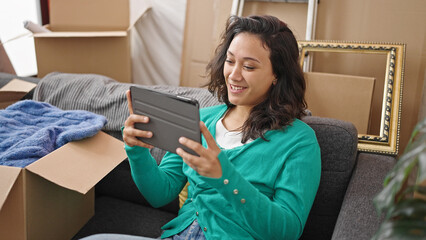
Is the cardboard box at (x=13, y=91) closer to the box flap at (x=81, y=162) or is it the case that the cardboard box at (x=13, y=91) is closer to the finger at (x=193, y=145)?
the box flap at (x=81, y=162)

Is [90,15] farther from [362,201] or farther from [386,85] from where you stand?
[362,201]

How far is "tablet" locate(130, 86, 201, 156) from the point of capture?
0.88 metres

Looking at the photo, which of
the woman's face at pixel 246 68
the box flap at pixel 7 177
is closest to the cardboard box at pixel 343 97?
the woman's face at pixel 246 68

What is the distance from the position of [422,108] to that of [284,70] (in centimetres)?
112

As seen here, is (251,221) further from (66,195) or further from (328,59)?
(328,59)

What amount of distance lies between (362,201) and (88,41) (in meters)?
1.75

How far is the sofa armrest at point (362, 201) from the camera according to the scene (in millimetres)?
992

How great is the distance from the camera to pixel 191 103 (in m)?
0.87

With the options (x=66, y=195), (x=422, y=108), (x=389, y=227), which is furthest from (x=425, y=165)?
(x=422, y=108)

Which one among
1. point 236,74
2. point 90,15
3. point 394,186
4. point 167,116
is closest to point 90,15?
point 90,15

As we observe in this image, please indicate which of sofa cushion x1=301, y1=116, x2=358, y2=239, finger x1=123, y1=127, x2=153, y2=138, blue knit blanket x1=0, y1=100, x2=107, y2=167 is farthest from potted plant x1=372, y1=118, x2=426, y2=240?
blue knit blanket x1=0, y1=100, x2=107, y2=167

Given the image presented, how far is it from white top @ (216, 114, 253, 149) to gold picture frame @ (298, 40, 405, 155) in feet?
2.20

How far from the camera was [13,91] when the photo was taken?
6.15 feet

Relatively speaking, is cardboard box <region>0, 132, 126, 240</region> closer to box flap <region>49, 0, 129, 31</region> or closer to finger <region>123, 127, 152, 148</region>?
finger <region>123, 127, 152, 148</region>
